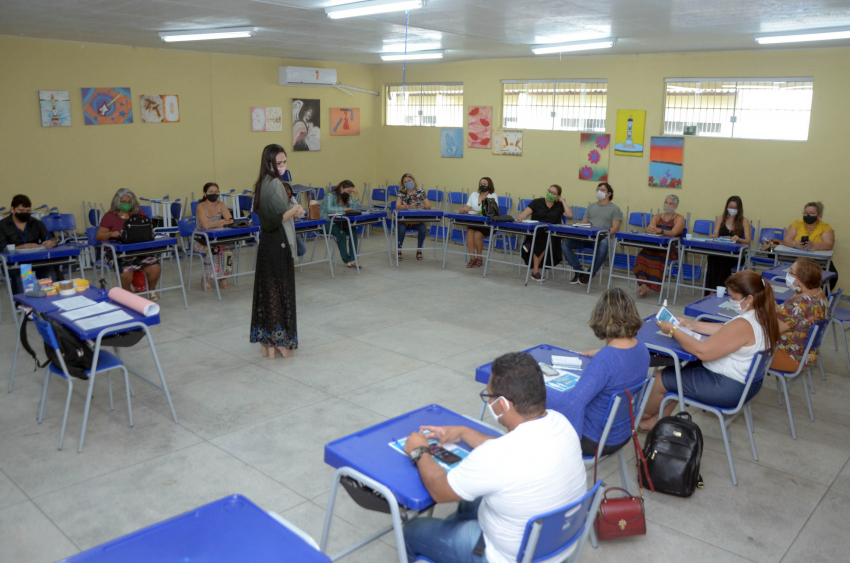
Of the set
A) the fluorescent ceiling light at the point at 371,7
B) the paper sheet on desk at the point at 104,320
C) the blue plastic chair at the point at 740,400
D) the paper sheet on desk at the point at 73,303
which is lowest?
the blue plastic chair at the point at 740,400

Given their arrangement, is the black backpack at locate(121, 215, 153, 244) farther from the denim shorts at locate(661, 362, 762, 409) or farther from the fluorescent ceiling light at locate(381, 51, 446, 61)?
the denim shorts at locate(661, 362, 762, 409)

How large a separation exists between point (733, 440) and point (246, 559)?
3.47 m

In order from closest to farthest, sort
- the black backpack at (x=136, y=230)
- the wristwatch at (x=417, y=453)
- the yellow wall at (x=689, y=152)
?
1. the wristwatch at (x=417, y=453)
2. the black backpack at (x=136, y=230)
3. the yellow wall at (x=689, y=152)

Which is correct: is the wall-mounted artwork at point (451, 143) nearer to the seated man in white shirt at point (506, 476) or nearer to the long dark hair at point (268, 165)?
the long dark hair at point (268, 165)

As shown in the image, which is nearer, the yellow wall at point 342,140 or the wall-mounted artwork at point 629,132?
the yellow wall at point 342,140

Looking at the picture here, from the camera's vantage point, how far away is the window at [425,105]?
1130 centimetres

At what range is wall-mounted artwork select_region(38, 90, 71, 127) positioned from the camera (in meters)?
8.27

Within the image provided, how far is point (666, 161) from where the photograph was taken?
29.3 feet

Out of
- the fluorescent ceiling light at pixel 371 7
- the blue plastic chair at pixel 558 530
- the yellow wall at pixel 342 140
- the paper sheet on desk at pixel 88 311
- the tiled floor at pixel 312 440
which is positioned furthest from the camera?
the yellow wall at pixel 342 140

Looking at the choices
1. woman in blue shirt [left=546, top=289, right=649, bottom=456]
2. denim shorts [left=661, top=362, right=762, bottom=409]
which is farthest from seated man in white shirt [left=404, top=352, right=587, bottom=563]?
denim shorts [left=661, top=362, right=762, bottom=409]

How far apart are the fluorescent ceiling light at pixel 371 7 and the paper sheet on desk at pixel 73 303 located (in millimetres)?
3173

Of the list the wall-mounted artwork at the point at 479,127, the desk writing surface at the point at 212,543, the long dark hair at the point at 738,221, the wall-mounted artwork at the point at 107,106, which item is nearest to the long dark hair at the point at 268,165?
the desk writing surface at the point at 212,543

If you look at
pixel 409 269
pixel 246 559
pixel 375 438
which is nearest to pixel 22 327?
pixel 375 438

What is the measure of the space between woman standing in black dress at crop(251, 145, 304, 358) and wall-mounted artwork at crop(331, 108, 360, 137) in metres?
6.69
